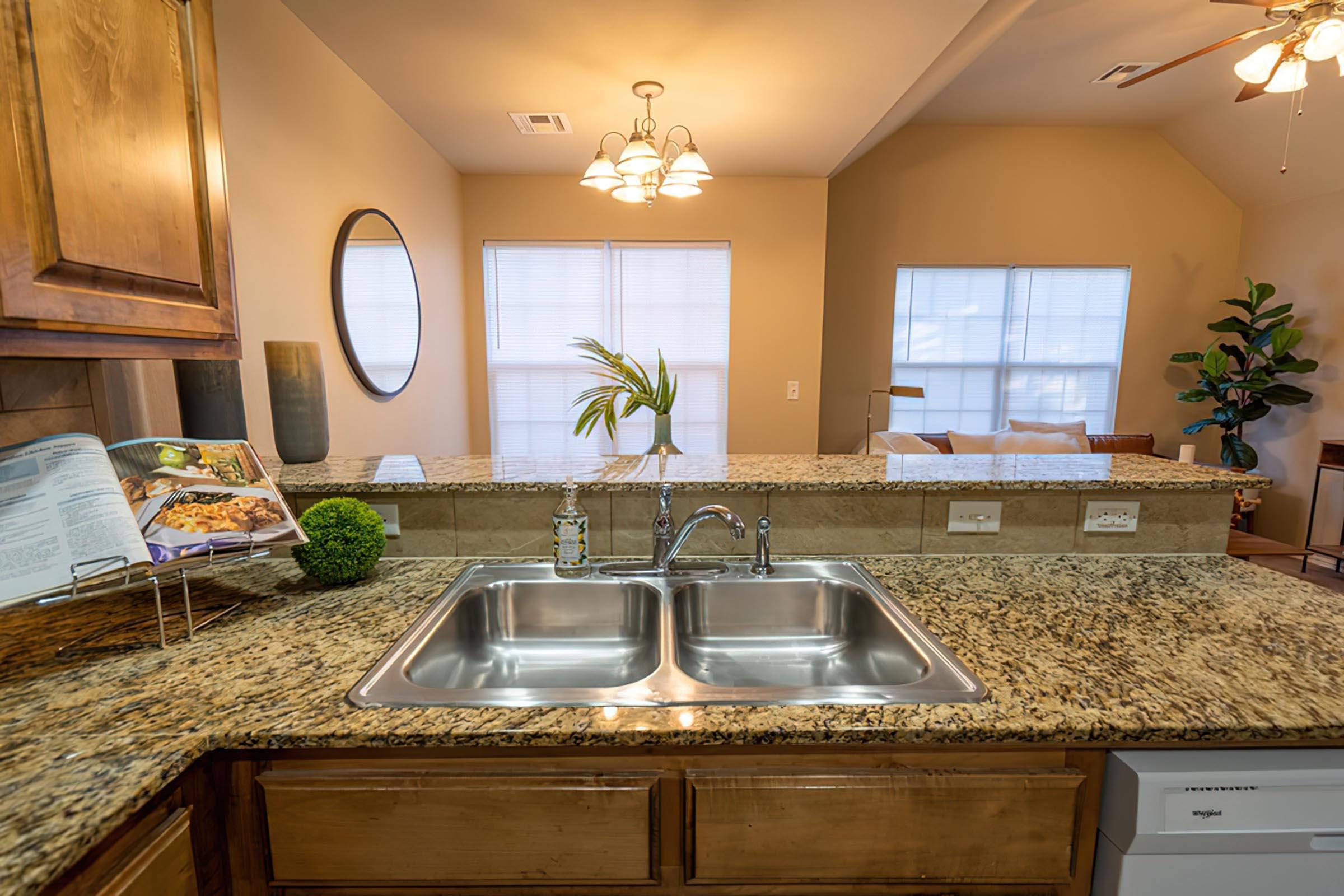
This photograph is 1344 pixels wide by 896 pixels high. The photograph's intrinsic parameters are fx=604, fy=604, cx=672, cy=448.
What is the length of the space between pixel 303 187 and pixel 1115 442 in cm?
503

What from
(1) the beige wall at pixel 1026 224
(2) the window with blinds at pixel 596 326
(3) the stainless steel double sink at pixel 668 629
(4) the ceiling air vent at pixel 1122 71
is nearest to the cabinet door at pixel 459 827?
(3) the stainless steel double sink at pixel 668 629

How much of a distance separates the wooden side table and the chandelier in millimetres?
4115

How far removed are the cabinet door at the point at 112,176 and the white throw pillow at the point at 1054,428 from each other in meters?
4.53

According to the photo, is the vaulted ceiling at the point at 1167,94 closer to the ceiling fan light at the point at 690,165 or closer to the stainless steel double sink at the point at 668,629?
the ceiling fan light at the point at 690,165

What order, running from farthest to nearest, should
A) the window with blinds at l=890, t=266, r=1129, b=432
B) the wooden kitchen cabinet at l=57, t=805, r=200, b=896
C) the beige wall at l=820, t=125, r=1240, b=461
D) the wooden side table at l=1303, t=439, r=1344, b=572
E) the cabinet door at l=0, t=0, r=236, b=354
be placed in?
the window with blinds at l=890, t=266, r=1129, b=432, the beige wall at l=820, t=125, r=1240, b=461, the wooden side table at l=1303, t=439, r=1344, b=572, the cabinet door at l=0, t=0, r=236, b=354, the wooden kitchen cabinet at l=57, t=805, r=200, b=896

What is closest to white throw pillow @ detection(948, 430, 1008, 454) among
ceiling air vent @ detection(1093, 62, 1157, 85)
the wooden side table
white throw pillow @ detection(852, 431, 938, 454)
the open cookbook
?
white throw pillow @ detection(852, 431, 938, 454)

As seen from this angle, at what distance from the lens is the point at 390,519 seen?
1330mm

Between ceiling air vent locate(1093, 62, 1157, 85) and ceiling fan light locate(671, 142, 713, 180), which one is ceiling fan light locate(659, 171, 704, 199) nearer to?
ceiling fan light locate(671, 142, 713, 180)

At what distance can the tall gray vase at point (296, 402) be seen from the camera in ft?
4.95

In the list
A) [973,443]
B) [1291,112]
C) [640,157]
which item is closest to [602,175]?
[640,157]

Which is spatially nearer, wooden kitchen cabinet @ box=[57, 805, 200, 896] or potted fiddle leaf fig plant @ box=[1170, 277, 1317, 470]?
wooden kitchen cabinet @ box=[57, 805, 200, 896]

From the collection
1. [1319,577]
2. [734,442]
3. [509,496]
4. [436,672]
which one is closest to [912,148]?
[734,442]

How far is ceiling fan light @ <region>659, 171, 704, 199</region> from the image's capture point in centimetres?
229

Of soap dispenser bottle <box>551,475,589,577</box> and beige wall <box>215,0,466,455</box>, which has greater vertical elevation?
beige wall <box>215,0,466,455</box>
